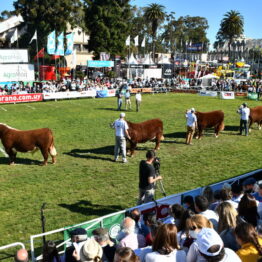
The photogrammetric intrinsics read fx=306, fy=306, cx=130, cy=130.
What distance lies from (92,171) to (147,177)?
13.6 ft

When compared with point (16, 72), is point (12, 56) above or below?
above

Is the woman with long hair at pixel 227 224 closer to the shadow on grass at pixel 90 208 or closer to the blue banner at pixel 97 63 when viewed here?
the shadow on grass at pixel 90 208

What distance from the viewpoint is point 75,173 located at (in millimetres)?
10773

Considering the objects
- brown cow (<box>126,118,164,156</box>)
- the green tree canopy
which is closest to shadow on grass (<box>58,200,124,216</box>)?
brown cow (<box>126,118,164,156</box>)

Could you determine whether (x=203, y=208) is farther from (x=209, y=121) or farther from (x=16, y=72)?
(x=16, y=72)

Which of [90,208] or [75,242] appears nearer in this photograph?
[75,242]

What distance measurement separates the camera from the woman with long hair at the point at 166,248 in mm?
3756

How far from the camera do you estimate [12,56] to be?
113ft

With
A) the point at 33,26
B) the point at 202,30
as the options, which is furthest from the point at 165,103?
the point at 202,30

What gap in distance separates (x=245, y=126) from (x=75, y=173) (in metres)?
9.87

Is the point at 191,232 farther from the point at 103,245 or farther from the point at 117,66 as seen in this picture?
the point at 117,66

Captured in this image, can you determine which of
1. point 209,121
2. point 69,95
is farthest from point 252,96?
point 69,95

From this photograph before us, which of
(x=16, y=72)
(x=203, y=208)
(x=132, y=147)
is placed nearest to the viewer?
(x=203, y=208)

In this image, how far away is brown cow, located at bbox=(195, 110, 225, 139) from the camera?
15347 mm
